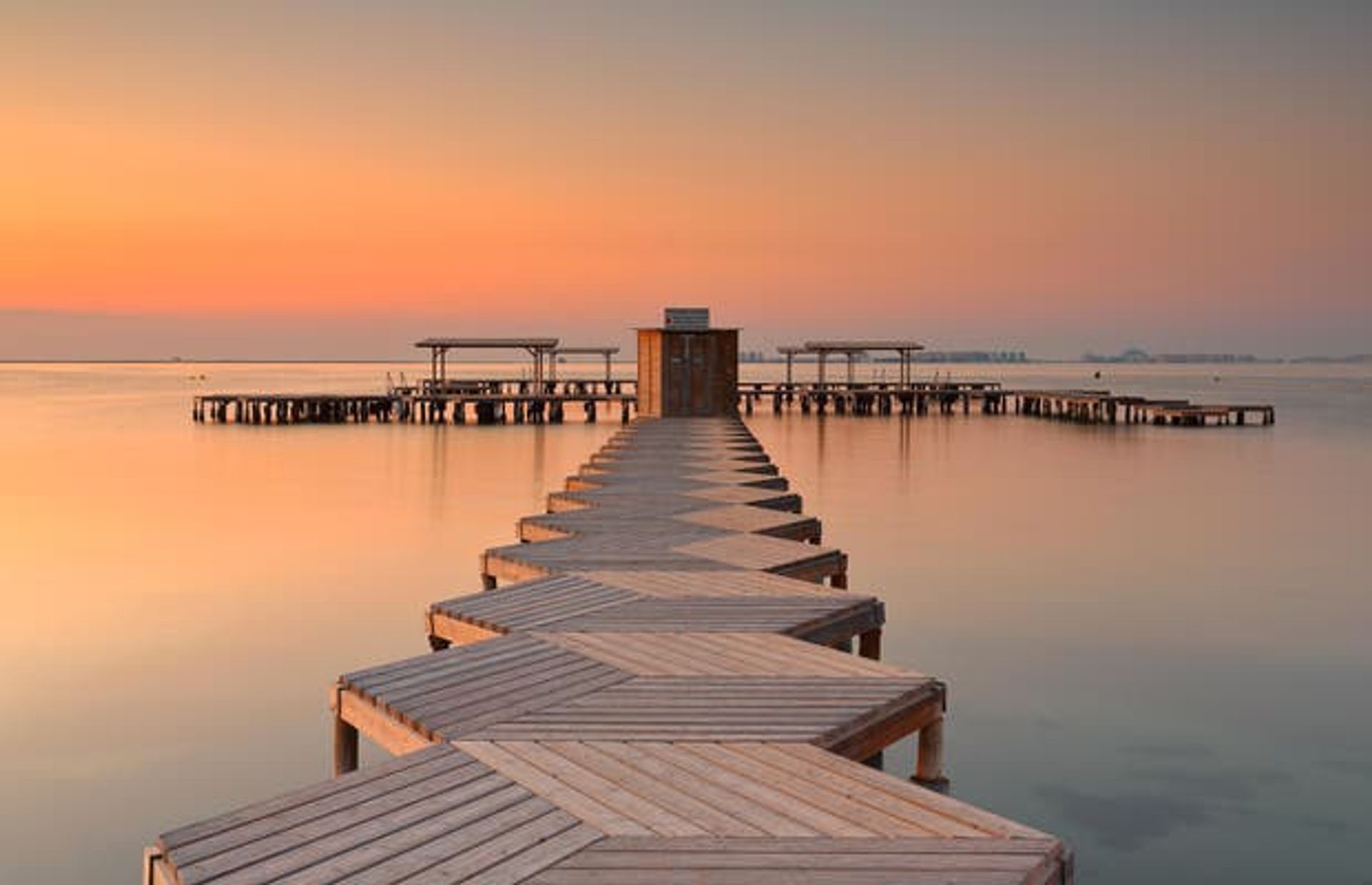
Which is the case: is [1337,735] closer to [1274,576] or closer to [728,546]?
[728,546]

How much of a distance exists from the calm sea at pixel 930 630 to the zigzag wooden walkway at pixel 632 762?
2.32 meters

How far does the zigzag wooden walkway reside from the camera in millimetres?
3506

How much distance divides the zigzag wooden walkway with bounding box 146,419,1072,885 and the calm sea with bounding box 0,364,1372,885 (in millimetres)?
2320

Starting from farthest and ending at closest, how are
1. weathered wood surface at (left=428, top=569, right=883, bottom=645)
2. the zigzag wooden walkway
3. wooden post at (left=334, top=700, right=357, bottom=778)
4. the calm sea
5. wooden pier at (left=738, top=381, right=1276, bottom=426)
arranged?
wooden pier at (left=738, top=381, right=1276, bottom=426), the calm sea, weathered wood surface at (left=428, top=569, right=883, bottom=645), wooden post at (left=334, top=700, right=357, bottom=778), the zigzag wooden walkway

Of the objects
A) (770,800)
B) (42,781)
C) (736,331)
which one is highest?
(736,331)

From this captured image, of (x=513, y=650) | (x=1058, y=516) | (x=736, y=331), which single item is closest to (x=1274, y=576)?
(x=1058, y=516)

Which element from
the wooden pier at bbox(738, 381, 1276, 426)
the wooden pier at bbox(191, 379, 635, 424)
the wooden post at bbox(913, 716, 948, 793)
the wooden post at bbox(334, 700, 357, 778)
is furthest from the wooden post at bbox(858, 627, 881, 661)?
the wooden pier at bbox(738, 381, 1276, 426)

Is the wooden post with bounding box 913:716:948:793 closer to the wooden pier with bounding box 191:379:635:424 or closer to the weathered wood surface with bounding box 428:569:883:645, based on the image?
the weathered wood surface with bounding box 428:569:883:645

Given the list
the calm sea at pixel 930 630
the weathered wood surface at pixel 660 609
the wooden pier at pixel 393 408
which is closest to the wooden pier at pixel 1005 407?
the wooden pier at pixel 393 408

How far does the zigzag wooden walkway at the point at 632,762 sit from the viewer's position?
3.51 m

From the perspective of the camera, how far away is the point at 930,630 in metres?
12.5

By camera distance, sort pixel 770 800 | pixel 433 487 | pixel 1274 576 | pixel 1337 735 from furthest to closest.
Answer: pixel 433 487 < pixel 1274 576 < pixel 1337 735 < pixel 770 800

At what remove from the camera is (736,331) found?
30.8 m

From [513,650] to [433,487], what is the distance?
21.1m
